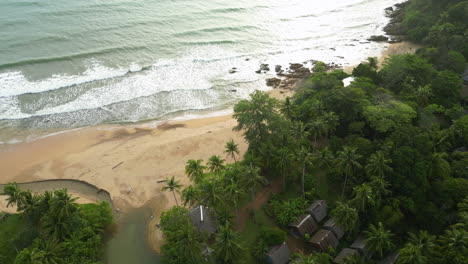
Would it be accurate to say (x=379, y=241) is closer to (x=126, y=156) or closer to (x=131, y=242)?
(x=131, y=242)

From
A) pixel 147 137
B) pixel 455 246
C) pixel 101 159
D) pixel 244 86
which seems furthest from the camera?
pixel 244 86

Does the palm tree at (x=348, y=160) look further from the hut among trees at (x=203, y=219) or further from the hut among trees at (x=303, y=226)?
the hut among trees at (x=203, y=219)

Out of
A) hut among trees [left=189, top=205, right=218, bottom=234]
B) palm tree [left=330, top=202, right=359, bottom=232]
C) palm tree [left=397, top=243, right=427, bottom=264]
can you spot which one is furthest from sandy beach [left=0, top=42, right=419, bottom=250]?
palm tree [left=397, top=243, right=427, bottom=264]

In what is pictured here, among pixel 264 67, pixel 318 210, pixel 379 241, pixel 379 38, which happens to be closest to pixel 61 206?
pixel 318 210

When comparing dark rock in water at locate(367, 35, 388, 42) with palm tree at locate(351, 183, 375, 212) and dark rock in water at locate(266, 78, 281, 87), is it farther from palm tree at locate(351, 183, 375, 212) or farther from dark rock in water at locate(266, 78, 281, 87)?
palm tree at locate(351, 183, 375, 212)

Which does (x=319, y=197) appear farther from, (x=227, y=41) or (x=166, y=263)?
Result: (x=227, y=41)

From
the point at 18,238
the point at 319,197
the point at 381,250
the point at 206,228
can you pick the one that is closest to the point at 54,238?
the point at 18,238
